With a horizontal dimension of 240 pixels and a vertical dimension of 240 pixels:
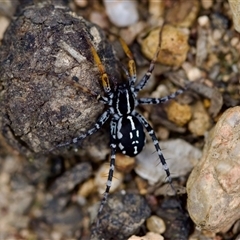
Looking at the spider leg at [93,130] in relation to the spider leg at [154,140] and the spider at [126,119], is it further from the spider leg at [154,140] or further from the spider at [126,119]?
the spider leg at [154,140]

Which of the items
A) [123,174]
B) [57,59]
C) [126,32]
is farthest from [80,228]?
[126,32]

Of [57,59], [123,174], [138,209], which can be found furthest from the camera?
[123,174]

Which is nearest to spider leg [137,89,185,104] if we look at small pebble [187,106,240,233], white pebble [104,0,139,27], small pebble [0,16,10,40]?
small pebble [187,106,240,233]

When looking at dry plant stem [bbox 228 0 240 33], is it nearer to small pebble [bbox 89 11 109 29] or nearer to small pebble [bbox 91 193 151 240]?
small pebble [bbox 89 11 109 29]

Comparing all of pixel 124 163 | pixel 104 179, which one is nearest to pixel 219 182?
pixel 124 163

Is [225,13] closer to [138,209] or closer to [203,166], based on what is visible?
[203,166]
